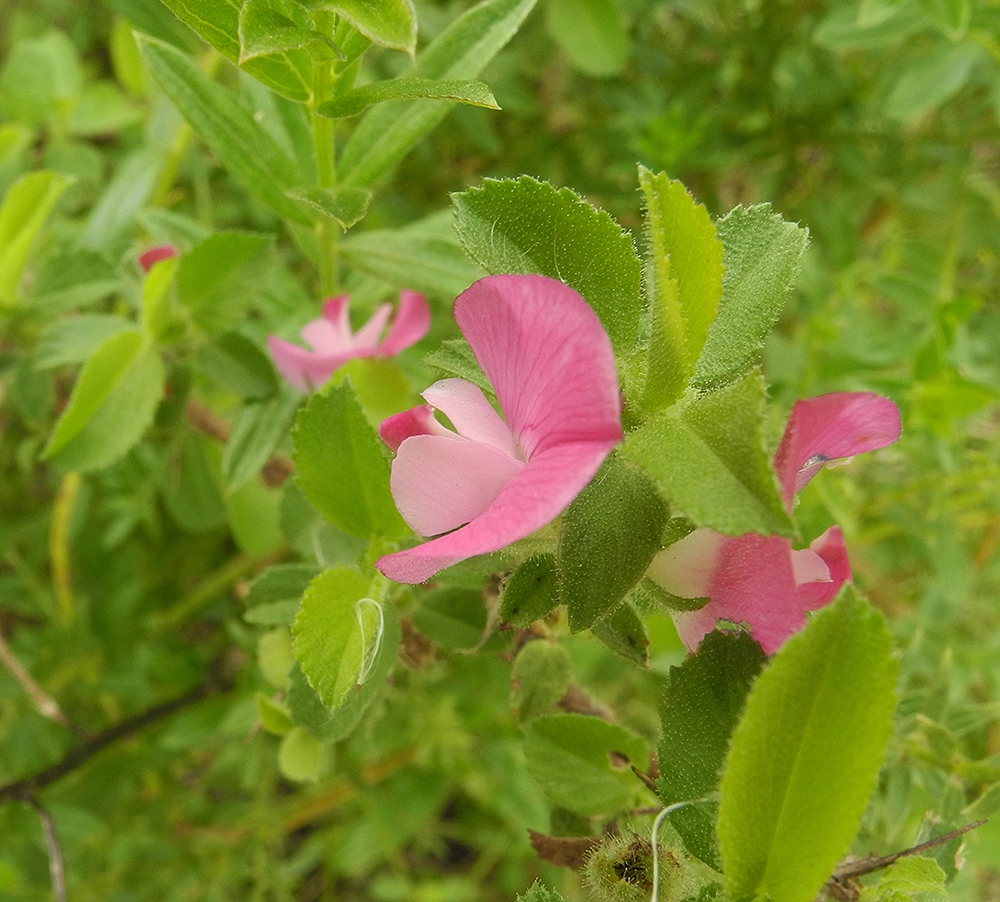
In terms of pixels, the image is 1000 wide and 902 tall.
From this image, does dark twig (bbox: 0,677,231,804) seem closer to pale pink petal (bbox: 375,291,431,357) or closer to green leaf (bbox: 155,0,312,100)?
pale pink petal (bbox: 375,291,431,357)

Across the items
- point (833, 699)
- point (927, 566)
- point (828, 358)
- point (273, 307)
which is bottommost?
point (927, 566)

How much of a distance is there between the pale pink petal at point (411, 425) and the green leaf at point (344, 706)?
107 millimetres

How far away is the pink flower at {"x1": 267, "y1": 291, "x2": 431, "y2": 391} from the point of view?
615 mm

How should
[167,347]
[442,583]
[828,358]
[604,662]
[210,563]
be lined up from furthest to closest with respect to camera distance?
[210,563]
[604,662]
[828,358]
[167,347]
[442,583]

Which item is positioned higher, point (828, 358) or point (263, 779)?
point (828, 358)

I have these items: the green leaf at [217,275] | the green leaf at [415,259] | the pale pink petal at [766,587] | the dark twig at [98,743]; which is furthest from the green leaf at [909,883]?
the dark twig at [98,743]

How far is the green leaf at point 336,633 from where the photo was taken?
41 centimetres

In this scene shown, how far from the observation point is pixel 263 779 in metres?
1.11

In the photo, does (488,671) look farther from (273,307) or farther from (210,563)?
(273,307)

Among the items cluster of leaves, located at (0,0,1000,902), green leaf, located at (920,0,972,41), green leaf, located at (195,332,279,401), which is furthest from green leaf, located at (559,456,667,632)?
green leaf, located at (920,0,972,41)

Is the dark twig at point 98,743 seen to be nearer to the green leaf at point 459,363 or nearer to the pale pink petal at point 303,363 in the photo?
the pale pink petal at point 303,363

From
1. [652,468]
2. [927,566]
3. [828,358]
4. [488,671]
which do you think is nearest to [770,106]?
[828,358]

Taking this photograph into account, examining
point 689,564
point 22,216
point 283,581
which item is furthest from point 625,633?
point 22,216

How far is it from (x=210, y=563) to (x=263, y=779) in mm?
361
